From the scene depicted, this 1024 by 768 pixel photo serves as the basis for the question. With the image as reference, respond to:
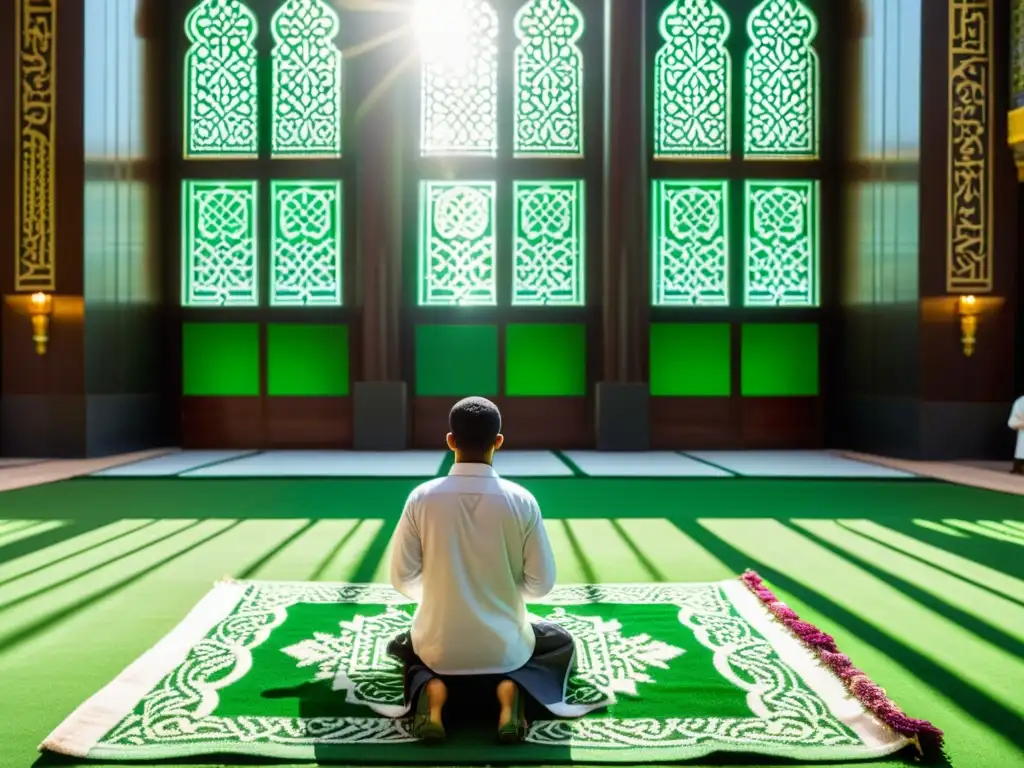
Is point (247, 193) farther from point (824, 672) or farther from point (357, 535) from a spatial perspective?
point (824, 672)

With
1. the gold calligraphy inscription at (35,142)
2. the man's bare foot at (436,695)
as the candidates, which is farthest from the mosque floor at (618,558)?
the gold calligraphy inscription at (35,142)

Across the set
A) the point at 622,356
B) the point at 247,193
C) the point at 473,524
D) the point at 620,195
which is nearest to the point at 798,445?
the point at 622,356

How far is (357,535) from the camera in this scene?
148 inches

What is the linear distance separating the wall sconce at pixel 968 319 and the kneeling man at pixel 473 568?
6229 millimetres

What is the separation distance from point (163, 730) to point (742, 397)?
7377 millimetres

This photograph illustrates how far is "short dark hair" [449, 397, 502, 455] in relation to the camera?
1630mm

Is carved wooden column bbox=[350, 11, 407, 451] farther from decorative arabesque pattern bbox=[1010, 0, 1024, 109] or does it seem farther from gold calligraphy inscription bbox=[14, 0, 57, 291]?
decorative arabesque pattern bbox=[1010, 0, 1024, 109]

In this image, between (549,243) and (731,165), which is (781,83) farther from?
(549,243)

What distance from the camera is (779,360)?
834 centimetres

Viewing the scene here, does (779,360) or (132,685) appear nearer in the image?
(132,685)

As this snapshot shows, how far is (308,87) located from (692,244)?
13.4 ft

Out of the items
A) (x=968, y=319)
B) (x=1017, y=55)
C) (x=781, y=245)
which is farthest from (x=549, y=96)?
(x=968, y=319)

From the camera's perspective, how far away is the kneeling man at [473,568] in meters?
1.65

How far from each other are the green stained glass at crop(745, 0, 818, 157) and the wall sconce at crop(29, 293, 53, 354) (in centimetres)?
648
